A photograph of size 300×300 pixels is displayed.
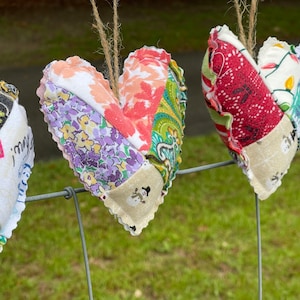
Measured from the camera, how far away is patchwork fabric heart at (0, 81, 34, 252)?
919 mm

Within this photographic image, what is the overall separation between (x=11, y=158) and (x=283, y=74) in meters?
0.52

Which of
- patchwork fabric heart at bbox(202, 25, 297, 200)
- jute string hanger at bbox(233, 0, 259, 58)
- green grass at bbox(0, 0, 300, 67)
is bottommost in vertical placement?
green grass at bbox(0, 0, 300, 67)

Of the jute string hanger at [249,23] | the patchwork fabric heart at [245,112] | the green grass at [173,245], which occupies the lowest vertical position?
the green grass at [173,245]

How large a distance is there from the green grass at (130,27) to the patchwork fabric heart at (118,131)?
4.51 meters

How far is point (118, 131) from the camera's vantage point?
100cm

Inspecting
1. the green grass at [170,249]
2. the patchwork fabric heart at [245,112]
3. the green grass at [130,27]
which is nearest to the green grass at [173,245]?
the green grass at [170,249]

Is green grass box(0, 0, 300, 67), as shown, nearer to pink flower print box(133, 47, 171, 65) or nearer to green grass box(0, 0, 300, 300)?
green grass box(0, 0, 300, 300)

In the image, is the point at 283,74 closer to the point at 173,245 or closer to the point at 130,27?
the point at 173,245

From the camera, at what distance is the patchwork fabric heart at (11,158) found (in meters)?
0.92

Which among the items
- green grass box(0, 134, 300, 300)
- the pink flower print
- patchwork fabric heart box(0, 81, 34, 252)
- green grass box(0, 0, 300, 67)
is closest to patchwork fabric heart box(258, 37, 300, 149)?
the pink flower print

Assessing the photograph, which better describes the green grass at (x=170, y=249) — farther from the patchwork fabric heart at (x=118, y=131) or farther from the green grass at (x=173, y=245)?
the patchwork fabric heart at (x=118, y=131)

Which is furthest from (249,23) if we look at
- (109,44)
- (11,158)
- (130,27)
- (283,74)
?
(130,27)

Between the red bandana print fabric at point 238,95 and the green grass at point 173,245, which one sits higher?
the red bandana print fabric at point 238,95

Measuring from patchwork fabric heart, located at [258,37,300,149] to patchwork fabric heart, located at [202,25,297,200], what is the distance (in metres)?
0.02
